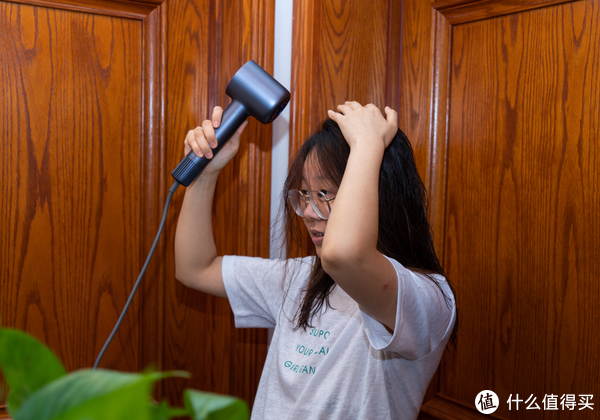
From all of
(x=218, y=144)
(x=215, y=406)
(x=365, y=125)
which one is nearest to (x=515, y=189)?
(x=365, y=125)

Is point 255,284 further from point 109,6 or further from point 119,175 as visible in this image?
point 109,6

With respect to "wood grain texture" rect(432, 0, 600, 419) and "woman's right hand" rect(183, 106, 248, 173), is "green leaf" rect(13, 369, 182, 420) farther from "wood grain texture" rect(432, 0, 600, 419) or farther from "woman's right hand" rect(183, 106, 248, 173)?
"wood grain texture" rect(432, 0, 600, 419)

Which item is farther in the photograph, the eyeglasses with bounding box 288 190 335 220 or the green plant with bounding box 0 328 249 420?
the eyeglasses with bounding box 288 190 335 220

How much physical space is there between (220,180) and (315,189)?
32cm

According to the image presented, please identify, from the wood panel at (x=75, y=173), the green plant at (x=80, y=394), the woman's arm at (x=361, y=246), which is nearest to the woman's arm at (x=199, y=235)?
the wood panel at (x=75, y=173)

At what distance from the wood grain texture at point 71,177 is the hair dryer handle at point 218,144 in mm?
185

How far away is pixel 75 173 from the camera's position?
96 cm

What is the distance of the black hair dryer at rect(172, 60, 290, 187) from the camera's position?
34.7 inches

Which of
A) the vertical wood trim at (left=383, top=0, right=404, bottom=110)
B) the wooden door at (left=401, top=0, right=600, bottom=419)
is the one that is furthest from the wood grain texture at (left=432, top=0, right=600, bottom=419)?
the vertical wood trim at (left=383, top=0, right=404, bottom=110)

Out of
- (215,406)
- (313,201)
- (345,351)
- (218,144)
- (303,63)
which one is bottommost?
(345,351)

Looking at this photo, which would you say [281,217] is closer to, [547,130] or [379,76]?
[379,76]

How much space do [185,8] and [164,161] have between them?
0.33m

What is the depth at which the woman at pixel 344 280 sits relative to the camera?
0.67 metres

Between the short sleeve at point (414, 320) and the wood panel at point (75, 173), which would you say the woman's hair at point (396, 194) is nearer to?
the short sleeve at point (414, 320)
